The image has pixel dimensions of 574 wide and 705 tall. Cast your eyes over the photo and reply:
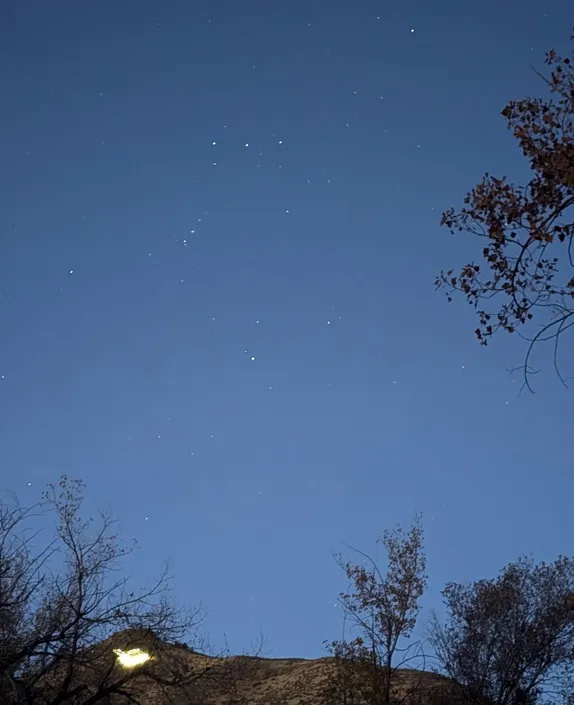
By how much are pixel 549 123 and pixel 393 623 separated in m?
20.3

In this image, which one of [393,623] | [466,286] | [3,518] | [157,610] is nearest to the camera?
[466,286]

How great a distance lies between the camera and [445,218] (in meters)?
7.03

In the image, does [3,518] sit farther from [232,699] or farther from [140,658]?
[232,699]

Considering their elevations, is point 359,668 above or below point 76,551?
below

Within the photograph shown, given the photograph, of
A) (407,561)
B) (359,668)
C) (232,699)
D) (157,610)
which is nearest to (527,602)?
(407,561)

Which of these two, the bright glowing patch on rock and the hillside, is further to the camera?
the hillside

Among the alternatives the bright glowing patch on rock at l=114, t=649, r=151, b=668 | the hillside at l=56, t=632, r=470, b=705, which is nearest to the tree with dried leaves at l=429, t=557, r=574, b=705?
the hillside at l=56, t=632, r=470, b=705

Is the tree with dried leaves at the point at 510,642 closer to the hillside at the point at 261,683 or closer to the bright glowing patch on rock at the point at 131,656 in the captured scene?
the hillside at the point at 261,683

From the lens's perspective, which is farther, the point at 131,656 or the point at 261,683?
the point at 261,683

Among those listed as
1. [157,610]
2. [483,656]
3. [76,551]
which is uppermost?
[76,551]

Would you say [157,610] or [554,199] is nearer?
[554,199]

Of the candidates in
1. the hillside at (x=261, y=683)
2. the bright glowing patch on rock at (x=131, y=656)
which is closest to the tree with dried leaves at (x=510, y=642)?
the hillside at (x=261, y=683)

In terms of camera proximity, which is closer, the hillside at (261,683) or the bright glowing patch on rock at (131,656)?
the bright glowing patch on rock at (131,656)

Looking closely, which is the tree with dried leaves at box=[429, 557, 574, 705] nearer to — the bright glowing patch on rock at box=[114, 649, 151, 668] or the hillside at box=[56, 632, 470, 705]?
the hillside at box=[56, 632, 470, 705]
